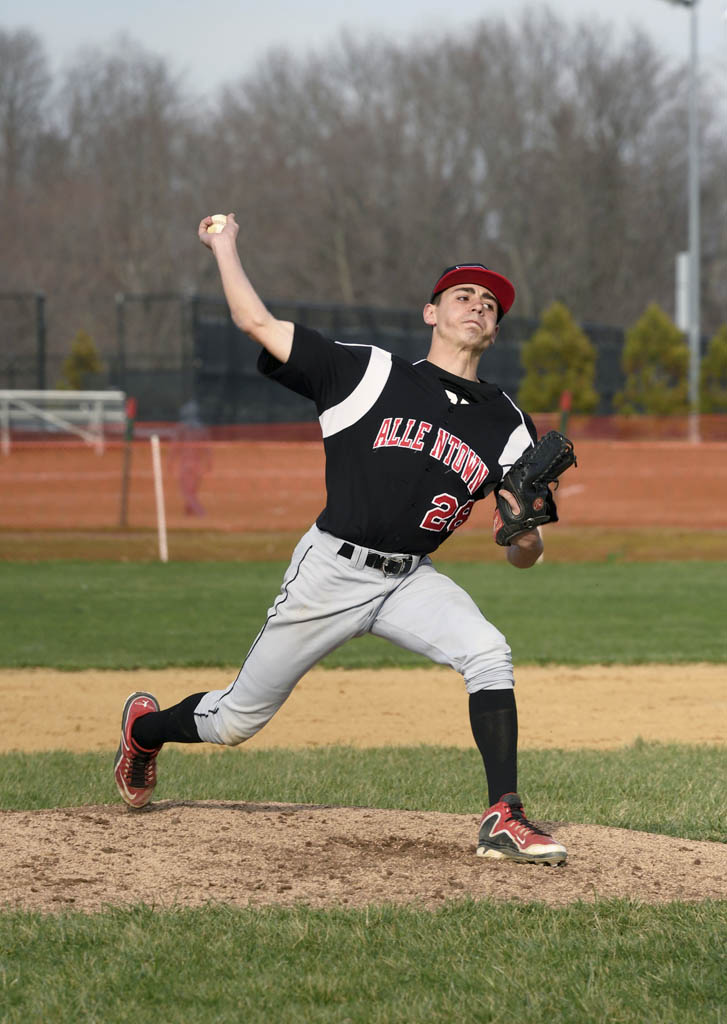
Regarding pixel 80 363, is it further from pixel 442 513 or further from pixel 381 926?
pixel 381 926

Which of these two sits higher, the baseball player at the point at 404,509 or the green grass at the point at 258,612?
the baseball player at the point at 404,509

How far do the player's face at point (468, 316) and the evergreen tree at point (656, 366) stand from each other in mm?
32063

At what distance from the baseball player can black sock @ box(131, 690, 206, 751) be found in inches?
8.4

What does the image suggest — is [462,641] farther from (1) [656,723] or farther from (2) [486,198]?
(2) [486,198]

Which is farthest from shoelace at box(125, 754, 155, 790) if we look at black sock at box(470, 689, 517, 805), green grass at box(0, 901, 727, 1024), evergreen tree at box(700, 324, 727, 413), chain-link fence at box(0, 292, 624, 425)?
evergreen tree at box(700, 324, 727, 413)

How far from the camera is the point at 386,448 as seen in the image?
460cm

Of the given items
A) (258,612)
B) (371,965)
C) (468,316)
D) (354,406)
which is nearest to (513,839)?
(371,965)

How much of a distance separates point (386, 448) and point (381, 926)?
5.13 ft

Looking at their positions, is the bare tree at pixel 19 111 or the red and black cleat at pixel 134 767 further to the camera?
the bare tree at pixel 19 111

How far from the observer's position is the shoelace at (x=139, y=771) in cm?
524

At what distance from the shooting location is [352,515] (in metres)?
4.60

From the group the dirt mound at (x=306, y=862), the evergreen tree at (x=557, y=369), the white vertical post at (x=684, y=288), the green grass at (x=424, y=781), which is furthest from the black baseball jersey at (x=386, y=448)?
the evergreen tree at (x=557, y=369)

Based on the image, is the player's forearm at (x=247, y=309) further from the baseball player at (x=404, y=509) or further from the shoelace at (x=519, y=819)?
the shoelace at (x=519, y=819)

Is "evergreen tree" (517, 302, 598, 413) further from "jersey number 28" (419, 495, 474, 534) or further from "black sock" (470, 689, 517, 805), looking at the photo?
"black sock" (470, 689, 517, 805)
